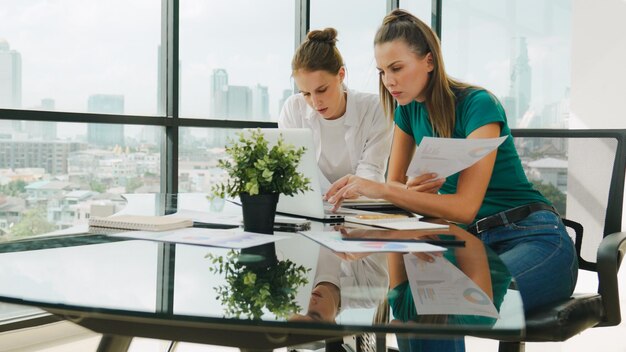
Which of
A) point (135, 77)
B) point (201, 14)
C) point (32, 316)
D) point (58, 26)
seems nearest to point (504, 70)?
point (201, 14)

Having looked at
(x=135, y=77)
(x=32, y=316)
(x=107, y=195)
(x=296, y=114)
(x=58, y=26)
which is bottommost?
(x=32, y=316)

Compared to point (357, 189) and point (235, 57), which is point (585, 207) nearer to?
point (357, 189)

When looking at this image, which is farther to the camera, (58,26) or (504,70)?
(504,70)

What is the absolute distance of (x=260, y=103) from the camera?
392cm

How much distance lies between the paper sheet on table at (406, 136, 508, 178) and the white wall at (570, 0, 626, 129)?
2.85 m

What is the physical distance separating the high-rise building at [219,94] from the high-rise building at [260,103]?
224 millimetres

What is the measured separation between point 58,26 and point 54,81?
262mm

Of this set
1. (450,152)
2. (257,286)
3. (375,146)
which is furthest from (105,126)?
(257,286)

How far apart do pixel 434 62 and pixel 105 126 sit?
6.34 ft

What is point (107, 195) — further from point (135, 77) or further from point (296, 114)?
point (296, 114)

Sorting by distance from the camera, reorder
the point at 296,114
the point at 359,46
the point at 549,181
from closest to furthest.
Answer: the point at 549,181, the point at 296,114, the point at 359,46

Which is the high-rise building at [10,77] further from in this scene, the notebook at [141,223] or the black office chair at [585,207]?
the black office chair at [585,207]

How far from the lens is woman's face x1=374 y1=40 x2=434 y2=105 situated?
188 centimetres

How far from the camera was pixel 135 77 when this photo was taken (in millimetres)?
3283
